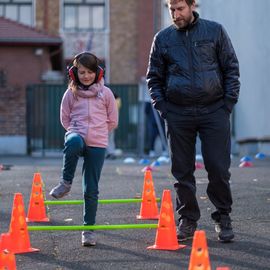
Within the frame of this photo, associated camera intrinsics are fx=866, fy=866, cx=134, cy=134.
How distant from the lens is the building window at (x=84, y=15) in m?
38.8

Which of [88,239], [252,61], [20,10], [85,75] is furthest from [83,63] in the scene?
[20,10]

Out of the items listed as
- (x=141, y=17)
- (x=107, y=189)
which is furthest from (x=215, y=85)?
(x=141, y=17)

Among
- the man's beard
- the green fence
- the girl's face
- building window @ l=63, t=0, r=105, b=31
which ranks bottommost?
the green fence

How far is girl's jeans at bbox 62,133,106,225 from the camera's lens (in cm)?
724

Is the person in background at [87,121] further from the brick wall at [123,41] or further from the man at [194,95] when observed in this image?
the brick wall at [123,41]

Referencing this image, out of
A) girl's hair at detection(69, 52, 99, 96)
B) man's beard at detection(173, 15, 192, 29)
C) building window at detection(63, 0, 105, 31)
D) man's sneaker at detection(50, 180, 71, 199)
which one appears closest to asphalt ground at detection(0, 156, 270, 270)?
man's sneaker at detection(50, 180, 71, 199)

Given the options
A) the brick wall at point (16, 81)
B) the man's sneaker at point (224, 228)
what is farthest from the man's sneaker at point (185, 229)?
the brick wall at point (16, 81)

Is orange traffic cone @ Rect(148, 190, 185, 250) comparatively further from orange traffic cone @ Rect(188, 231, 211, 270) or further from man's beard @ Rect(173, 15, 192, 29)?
orange traffic cone @ Rect(188, 231, 211, 270)

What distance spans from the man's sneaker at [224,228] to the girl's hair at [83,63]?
1612mm

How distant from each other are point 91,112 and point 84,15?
32045 millimetres

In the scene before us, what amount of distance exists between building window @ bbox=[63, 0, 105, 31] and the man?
3193cm

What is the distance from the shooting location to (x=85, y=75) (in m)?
7.27

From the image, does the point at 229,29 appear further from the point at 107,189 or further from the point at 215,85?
the point at 215,85

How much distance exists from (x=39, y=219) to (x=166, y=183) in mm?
4177
